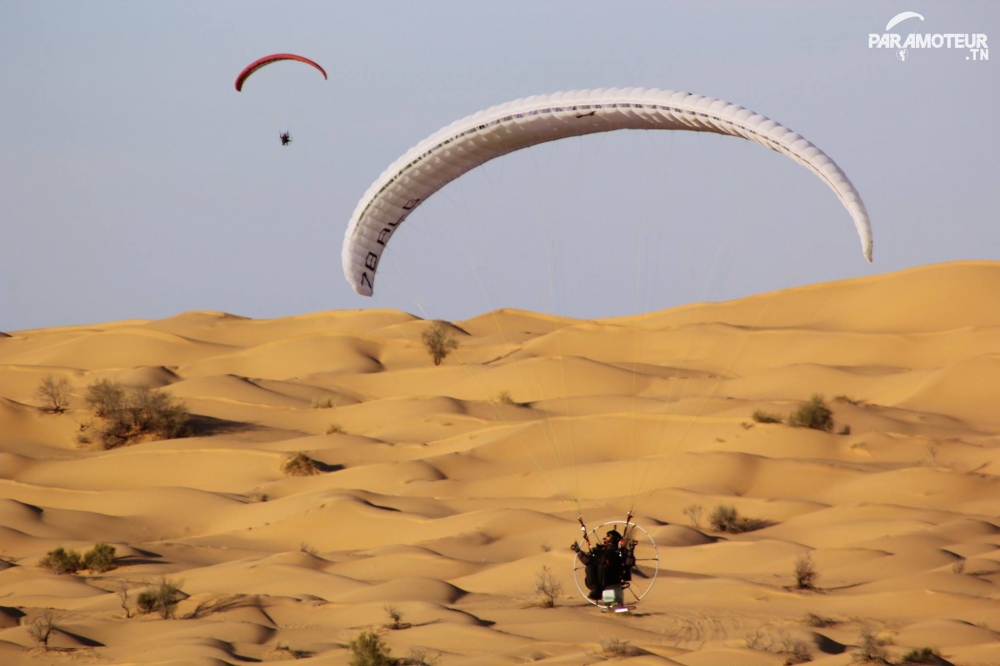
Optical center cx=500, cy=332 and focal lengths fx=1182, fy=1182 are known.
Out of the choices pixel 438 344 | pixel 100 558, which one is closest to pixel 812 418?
pixel 100 558

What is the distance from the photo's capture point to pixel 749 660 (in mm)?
11680

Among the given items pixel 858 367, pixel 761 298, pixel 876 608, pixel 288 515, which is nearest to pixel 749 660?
pixel 876 608

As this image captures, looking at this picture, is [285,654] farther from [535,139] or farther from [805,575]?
[535,139]

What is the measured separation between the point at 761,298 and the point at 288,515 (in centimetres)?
2813

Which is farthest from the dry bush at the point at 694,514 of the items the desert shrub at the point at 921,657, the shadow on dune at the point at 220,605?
the shadow on dune at the point at 220,605

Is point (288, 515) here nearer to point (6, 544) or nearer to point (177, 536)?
point (177, 536)

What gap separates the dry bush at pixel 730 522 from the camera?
18609mm

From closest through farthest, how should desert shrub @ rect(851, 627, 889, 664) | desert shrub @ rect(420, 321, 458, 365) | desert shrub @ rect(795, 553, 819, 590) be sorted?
desert shrub @ rect(851, 627, 889, 664)
desert shrub @ rect(795, 553, 819, 590)
desert shrub @ rect(420, 321, 458, 365)

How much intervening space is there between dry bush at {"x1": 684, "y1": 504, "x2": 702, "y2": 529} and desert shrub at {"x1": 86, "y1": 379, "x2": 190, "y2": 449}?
12.9 meters

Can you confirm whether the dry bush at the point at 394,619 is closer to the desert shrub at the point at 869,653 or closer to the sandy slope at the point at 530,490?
the sandy slope at the point at 530,490

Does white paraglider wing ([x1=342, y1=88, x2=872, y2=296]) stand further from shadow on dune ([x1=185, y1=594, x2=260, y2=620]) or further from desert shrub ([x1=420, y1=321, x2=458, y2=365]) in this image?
desert shrub ([x1=420, y1=321, x2=458, y2=365])

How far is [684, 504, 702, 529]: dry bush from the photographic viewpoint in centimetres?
1925

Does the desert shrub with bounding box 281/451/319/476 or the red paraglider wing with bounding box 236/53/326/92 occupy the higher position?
the red paraglider wing with bounding box 236/53/326/92

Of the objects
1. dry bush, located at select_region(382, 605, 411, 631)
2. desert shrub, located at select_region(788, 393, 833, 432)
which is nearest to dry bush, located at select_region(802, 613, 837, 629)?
dry bush, located at select_region(382, 605, 411, 631)
